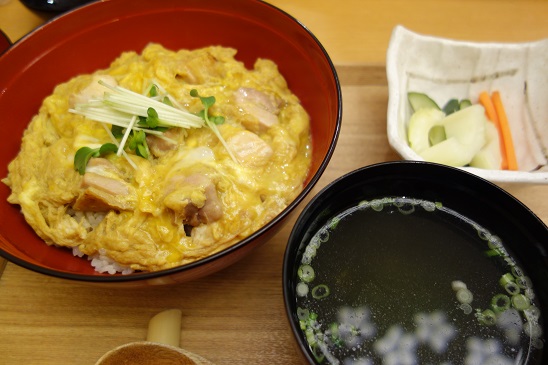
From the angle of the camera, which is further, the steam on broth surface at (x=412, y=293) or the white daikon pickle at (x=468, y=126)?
the white daikon pickle at (x=468, y=126)

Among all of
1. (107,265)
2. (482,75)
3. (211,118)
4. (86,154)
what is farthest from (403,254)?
(482,75)

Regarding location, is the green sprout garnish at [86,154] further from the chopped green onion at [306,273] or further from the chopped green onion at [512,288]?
the chopped green onion at [512,288]

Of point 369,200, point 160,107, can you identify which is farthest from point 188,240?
point 369,200

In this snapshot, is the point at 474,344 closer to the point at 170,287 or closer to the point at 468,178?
the point at 468,178

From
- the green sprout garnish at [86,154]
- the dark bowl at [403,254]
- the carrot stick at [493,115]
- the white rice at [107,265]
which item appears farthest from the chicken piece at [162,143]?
the carrot stick at [493,115]

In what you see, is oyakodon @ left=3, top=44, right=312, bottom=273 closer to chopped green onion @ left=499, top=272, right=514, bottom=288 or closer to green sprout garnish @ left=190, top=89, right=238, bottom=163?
green sprout garnish @ left=190, top=89, right=238, bottom=163

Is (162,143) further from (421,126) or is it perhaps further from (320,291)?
(421,126)

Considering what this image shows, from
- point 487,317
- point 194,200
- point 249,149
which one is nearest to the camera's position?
point 487,317
